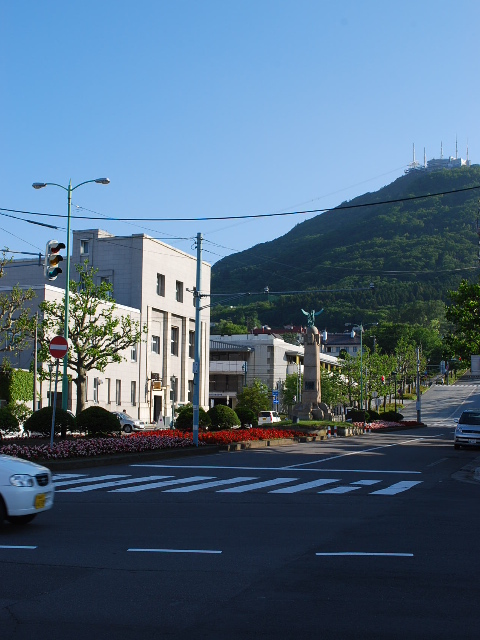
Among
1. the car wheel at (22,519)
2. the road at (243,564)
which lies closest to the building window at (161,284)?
the road at (243,564)

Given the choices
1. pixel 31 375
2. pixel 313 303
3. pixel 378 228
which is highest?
pixel 378 228

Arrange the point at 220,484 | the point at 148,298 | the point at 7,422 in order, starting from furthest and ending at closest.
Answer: the point at 148,298, the point at 7,422, the point at 220,484

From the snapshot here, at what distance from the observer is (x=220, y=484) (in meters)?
19.1

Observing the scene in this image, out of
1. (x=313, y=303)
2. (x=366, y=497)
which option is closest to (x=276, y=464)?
(x=366, y=497)

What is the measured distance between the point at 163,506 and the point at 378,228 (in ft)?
597

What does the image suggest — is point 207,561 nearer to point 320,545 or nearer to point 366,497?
point 320,545

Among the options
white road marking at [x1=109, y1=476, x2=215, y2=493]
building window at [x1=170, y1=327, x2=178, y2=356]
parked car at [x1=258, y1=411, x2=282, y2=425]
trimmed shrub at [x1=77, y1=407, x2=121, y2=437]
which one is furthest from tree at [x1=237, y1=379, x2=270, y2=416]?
white road marking at [x1=109, y1=476, x2=215, y2=493]

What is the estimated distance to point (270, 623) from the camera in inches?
258

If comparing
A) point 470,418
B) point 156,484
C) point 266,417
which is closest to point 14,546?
point 156,484

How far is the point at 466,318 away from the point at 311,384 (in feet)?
53.9

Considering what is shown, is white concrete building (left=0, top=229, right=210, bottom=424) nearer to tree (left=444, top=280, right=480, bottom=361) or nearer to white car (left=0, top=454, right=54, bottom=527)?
tree (left=444, top=280, right=480, bottom=361)

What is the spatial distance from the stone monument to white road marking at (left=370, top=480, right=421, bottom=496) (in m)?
35.0

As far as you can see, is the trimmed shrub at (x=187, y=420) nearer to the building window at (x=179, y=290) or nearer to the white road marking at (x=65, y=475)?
the white road marking at (x=65, y=475)

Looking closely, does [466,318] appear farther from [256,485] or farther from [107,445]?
[256,485]
